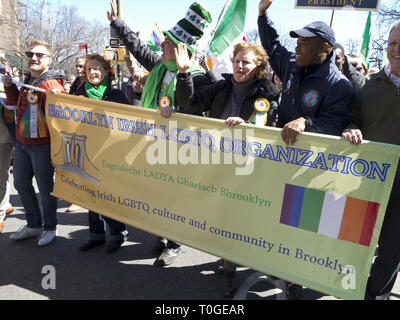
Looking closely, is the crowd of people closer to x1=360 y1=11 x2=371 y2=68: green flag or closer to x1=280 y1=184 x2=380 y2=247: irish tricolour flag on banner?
x1=280 y1=184 x2=380 y2=247: irish tricolour flag on banner

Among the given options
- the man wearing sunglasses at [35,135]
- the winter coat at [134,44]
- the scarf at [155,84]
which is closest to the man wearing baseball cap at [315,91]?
the scarf at [155,84]

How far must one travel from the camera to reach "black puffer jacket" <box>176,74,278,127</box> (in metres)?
2.56

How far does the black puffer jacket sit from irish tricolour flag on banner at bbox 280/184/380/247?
0.70m

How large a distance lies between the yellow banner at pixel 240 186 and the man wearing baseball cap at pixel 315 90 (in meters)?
0.19

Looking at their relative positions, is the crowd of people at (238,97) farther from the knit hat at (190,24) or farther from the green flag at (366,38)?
the green flag at (366,38)

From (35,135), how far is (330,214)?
9.72 ft

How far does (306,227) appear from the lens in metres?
2.18

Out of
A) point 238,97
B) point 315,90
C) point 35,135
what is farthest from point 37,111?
point 315,90

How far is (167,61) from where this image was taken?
301 centimetres

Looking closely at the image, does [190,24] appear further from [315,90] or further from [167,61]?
[315,90]

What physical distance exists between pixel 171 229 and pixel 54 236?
5.91 ft
